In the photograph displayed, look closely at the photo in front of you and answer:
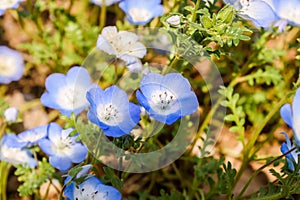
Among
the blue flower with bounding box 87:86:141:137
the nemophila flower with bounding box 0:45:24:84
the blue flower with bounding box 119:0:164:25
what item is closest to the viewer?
the blue flower with bounding box 87:86:141:137

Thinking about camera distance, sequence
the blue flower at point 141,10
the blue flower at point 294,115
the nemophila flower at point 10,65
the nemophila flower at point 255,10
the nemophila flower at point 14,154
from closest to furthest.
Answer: the blue flower at point 294,115 < the nemophila flower at point 255,10 < the nemophila flower at point 14,154 < the blue flower at point 141,10 < the nemophila flower at point 10,65

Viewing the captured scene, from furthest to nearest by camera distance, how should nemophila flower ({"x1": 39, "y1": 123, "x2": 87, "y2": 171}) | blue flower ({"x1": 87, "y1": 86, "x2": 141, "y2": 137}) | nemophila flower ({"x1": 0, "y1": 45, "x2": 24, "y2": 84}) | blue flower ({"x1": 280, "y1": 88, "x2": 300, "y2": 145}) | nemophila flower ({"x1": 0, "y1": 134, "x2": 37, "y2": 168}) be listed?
nemophila flower ({"x1": 0, "y1": 45, "x2": 24, "y2": 84})
nemophila flower ({"x1": 0, "y1": 134, "x2": 37, "y2": 168})
nemophila flower ({"x1": 39, "y1": 123, "x2": 87, "y2": 171})
blue flower ({"x1": 87, "y1": 86, "x2": 141, "y2": 137})
blue flower ({"x1": 280, "y1": 88, "x2": 300, "y2": 145})

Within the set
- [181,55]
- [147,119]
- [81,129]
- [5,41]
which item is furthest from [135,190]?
[5,41]

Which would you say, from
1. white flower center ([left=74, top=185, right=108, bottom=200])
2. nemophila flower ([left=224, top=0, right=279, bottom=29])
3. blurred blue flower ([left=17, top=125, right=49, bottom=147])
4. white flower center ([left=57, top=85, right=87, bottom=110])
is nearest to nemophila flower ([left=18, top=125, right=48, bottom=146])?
blurred blue flower ([left=17, top=125, right=49, bottom=147])

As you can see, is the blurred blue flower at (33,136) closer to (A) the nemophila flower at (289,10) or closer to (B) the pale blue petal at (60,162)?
(B) the pale blue petal at (60,162)

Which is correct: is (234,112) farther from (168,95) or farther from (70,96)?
(70,96)

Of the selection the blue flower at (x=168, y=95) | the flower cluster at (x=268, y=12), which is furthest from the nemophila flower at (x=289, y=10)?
the blue flower at (x=168, y=95)

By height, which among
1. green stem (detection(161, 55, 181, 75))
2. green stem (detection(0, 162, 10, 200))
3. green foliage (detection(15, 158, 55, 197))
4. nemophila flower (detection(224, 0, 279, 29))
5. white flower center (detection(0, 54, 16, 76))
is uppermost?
nemophila flower (detection(224, 0, 279, 29))

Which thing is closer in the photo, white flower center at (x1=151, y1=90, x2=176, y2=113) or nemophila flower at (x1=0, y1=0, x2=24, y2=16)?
white flower center at (x1=151, y1=90, x2=176, y2=113)

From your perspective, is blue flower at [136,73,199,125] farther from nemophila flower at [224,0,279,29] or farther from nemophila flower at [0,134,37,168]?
nemophila flower at [0,134,37,168]
